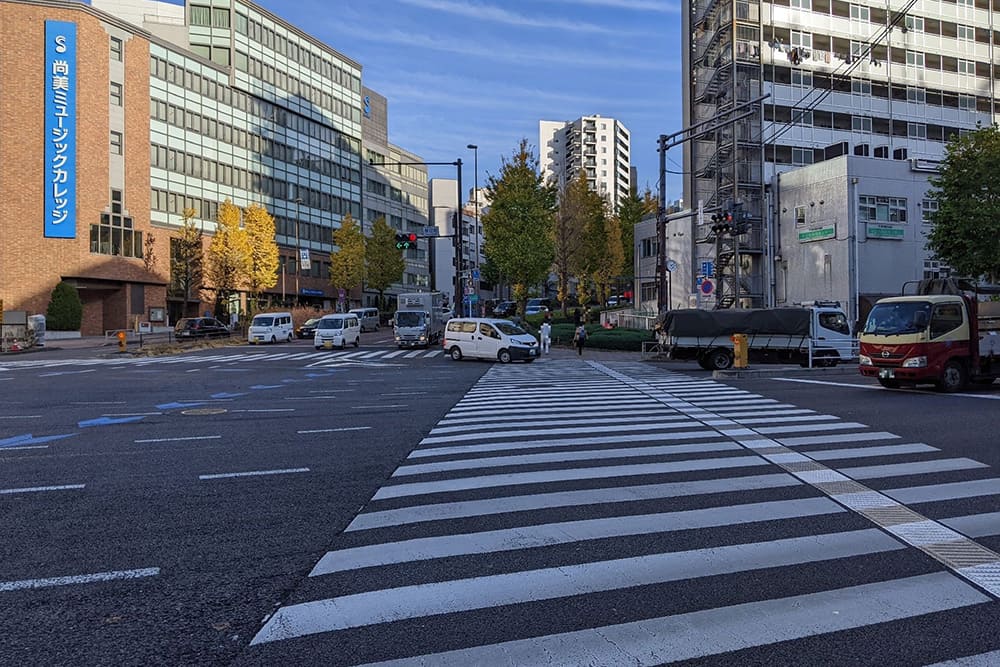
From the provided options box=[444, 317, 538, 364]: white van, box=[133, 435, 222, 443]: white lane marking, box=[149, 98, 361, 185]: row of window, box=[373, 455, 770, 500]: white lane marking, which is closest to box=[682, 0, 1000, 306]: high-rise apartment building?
box=[444, 317, 538, 364]: white van

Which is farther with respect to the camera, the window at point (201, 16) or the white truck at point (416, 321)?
the window at point (201, 16)

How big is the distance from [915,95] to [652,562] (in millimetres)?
57007

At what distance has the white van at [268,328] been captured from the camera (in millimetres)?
44344

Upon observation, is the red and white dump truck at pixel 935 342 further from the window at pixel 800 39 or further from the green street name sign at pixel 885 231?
the window at pixel 800 39

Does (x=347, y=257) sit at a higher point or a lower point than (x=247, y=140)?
lower

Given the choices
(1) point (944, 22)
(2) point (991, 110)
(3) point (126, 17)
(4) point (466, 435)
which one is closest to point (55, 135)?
(3) point (126, 17)

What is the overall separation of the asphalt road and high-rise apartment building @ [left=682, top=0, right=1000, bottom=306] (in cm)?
3701

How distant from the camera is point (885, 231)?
39.4m

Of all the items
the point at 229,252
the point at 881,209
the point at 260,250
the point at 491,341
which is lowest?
the point at 491,341

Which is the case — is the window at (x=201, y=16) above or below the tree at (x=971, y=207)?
above

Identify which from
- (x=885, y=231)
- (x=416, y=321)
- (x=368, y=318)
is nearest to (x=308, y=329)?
(x=368, y=318)

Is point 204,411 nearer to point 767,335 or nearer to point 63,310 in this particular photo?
point 767,335

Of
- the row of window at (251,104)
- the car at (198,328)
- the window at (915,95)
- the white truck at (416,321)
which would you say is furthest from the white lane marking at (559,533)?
the row of window at (251,104)

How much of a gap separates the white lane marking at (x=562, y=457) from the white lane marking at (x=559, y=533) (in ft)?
7.90
